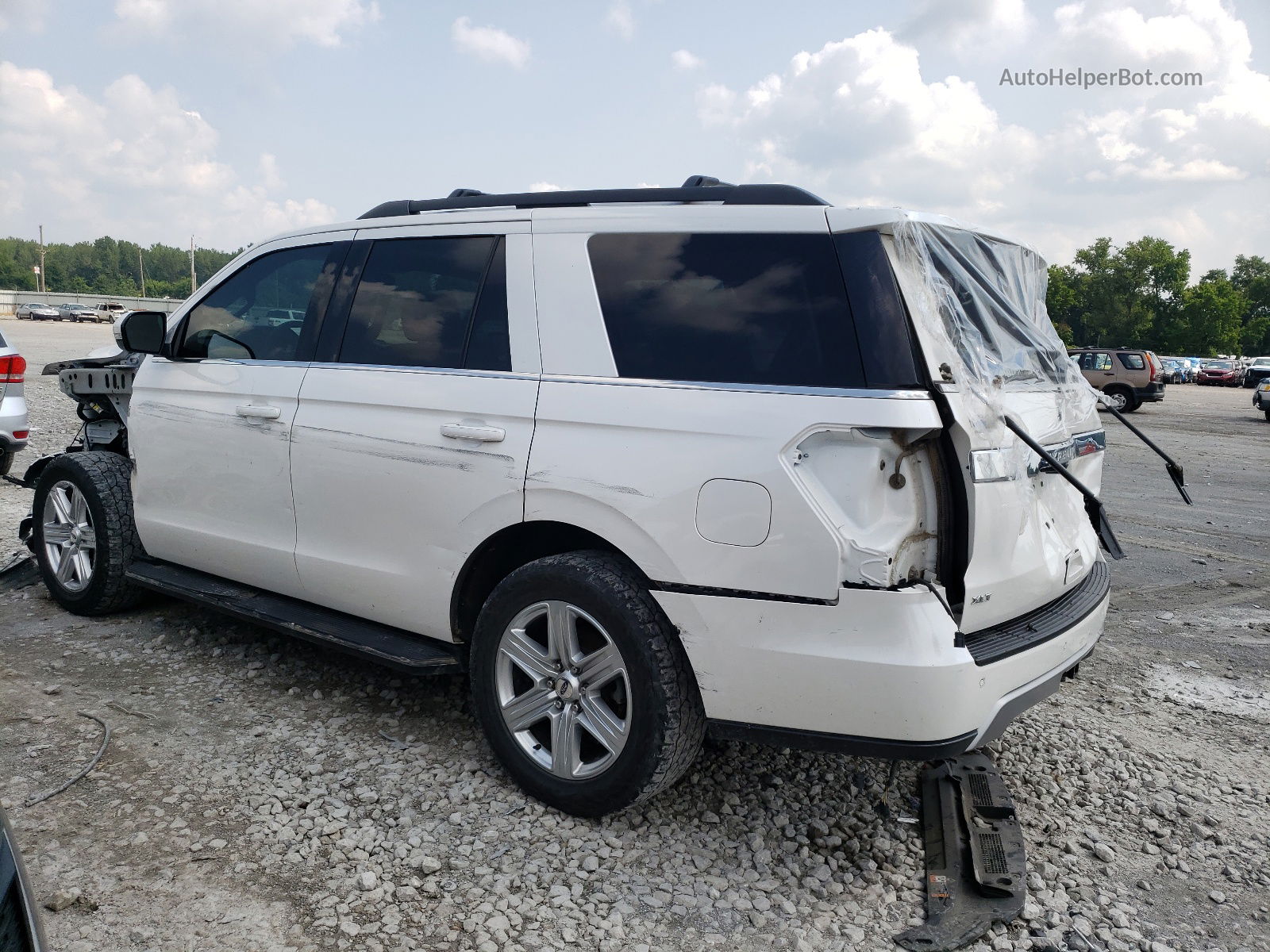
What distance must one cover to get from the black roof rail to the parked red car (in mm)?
58652

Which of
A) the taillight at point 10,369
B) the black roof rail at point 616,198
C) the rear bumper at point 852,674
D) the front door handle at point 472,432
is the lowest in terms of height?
the rear bumper at point 852,674

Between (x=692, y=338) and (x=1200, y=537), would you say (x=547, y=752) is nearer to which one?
(x=692, y=338)

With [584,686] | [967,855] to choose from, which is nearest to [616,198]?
[584,686]

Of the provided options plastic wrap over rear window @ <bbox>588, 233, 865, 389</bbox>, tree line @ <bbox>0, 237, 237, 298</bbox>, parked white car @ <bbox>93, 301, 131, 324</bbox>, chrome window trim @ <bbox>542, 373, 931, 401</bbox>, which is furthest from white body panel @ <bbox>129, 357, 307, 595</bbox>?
tree line @ <bbox>0, 237, 237, 298</bbox>

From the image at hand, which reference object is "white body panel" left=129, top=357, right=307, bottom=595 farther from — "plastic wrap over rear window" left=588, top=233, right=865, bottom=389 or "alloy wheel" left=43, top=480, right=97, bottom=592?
"plastic wrap over rear window" left=588, top=233, right=865, bottom=389

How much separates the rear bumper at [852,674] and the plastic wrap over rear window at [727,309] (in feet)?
2.08

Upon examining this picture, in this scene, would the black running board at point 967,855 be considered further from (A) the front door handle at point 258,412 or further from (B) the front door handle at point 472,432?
(A) the front door handle at point 258,412

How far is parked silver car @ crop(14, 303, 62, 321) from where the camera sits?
68500 millimetres

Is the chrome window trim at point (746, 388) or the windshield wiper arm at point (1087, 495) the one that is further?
the windshield wiper arm at point (1087, 495)

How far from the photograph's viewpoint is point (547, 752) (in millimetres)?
3199

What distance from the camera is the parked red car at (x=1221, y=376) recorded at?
53.0 meters

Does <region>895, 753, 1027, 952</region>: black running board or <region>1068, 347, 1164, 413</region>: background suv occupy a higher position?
<region>1068, 347, 1164, 413</region>: background suv

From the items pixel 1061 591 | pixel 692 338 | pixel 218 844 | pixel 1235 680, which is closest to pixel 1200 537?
pixel 1235 680

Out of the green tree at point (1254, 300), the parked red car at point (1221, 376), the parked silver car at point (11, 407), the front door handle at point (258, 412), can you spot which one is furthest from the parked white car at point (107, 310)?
the green tree at point (1254, 300)
